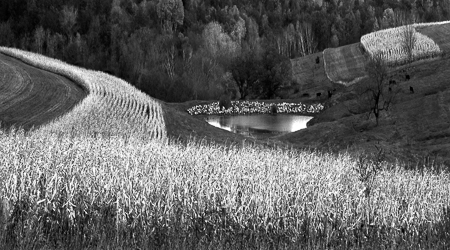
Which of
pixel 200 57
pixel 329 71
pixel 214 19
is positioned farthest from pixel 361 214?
pixel 214 19

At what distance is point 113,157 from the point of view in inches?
877

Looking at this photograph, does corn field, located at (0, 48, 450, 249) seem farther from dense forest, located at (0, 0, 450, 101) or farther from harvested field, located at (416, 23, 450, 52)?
harvested field, located at (416, 23, 450, 52)

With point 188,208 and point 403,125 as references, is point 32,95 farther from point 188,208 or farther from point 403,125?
point 188,208

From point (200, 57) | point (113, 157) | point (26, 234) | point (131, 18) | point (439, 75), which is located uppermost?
point (131, 18)

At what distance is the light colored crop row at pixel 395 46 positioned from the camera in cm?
11231

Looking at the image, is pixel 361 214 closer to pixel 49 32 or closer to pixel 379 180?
pixel 379 180

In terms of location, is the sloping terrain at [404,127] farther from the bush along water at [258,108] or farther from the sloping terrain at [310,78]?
the sloping terrain at [310,78]

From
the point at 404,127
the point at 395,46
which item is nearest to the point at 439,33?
the point at 395,46

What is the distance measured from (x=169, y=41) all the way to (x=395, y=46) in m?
47.9

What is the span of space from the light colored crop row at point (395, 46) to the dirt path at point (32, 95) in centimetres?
6203

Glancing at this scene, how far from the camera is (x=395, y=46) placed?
121688mm

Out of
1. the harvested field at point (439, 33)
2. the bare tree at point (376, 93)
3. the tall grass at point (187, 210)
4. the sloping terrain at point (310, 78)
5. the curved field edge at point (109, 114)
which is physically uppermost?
the harvested field at point (439, 33)

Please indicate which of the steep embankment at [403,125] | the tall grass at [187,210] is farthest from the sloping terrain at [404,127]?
the tall grass at [187,210]

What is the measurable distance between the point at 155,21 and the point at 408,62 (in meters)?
85.2
